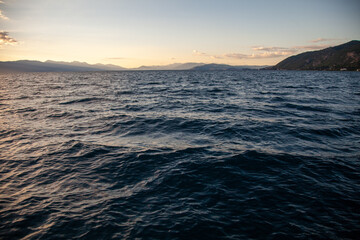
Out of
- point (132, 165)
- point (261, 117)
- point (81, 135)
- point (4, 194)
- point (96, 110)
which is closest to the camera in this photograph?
point (4, 194)

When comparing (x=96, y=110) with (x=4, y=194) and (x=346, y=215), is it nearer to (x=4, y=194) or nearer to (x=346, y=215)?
(x=4, y=194)

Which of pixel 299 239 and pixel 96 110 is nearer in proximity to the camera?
pixel 299 239

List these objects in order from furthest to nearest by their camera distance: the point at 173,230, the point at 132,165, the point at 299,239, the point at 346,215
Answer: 1. the point at 132,165
2. the point at 346,215
3. the point at 173,230
4. the point at 299,239

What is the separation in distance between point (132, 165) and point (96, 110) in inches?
594

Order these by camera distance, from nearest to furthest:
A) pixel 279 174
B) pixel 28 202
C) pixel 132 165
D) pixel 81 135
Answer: pixel 28 202 < pixel 279 174 < pixel 132 165 < pixel 81 135

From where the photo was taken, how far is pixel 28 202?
23.0 ft

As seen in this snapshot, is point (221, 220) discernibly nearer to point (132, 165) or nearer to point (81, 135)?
point (132, 165)

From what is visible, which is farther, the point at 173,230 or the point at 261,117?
the point at 261,117

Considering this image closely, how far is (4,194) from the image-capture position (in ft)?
24.7

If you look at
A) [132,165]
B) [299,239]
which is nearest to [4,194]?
[132,165]

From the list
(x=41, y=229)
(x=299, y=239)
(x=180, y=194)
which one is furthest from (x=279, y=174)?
(x=41, y=229)

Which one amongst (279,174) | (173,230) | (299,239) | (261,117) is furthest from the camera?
(261,117)

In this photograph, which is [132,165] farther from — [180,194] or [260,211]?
[260,211]

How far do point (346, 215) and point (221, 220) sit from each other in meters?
4.01
